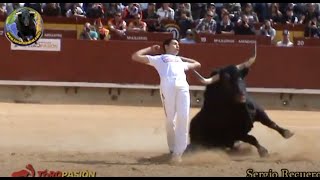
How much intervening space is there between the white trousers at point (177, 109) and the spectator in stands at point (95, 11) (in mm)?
8879

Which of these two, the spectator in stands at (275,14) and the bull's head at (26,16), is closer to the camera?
the bull's head at (26,16)

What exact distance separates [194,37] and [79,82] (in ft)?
8.86

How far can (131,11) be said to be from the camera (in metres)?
16.1

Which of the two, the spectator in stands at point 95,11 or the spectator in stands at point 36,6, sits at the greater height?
the spectator in stands at point 36,6

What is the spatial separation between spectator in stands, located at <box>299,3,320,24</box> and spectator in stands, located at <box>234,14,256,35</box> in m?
1.64

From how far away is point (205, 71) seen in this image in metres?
15.4

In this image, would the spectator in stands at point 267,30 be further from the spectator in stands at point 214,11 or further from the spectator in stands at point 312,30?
the spectator in stands at point 214,11

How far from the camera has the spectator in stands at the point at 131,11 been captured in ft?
52.9

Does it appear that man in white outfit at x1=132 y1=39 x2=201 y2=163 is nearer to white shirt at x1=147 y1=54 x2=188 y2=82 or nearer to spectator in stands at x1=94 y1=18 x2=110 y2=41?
white shirt at x1=147 y1=54 x2=188 y2=82

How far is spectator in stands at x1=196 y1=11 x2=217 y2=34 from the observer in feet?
52.0

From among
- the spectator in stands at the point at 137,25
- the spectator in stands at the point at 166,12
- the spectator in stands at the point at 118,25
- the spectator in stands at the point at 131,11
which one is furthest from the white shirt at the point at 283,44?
the spectator in stands at the point at 118,25

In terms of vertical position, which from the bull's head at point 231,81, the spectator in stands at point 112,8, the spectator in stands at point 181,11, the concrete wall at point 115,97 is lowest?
the concrete wall at point 115,97

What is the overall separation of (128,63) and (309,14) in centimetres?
466

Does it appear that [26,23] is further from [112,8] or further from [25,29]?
[112,8]
